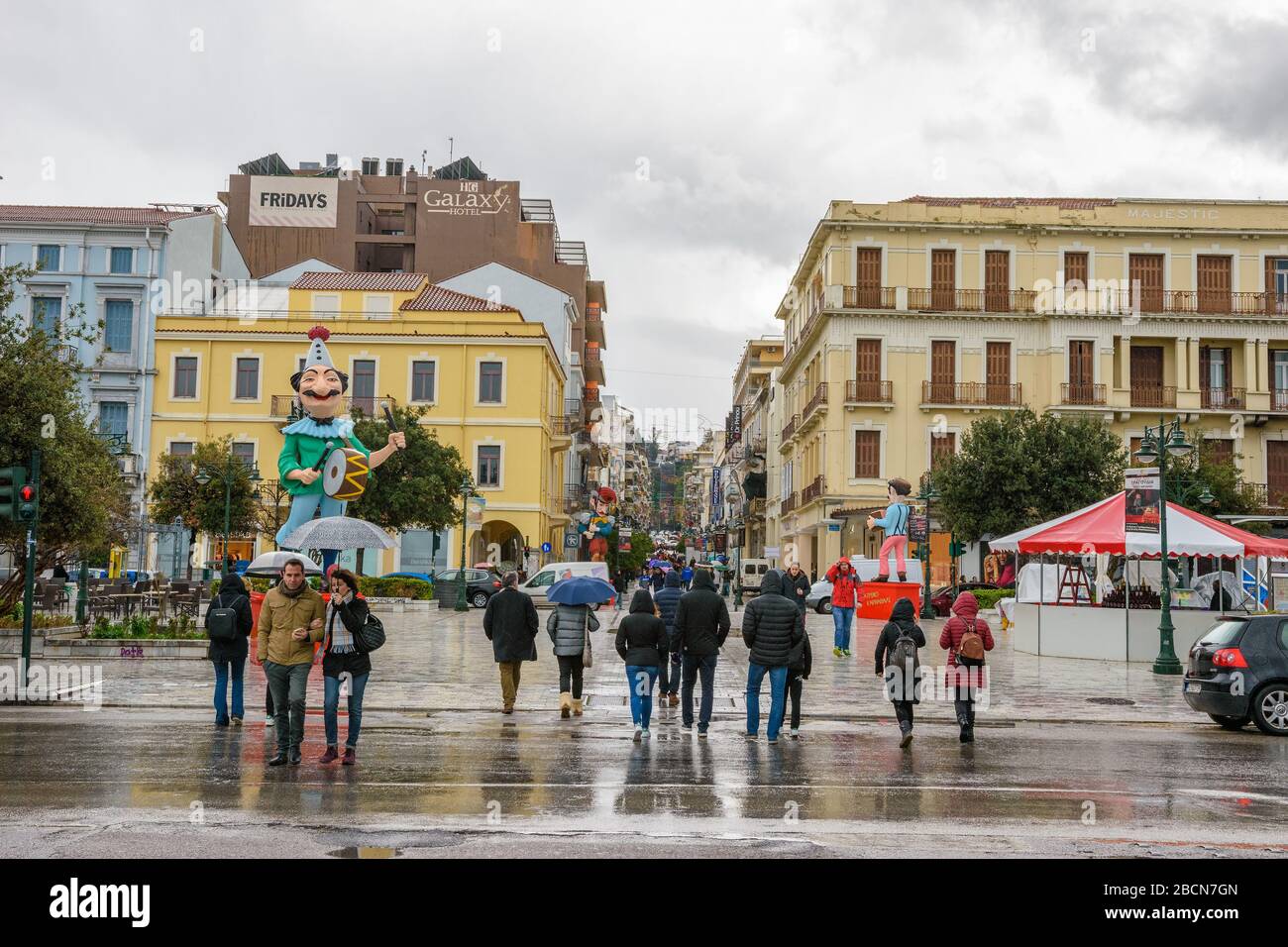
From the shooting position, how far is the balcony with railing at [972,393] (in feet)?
167

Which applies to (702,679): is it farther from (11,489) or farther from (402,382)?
(402,382)

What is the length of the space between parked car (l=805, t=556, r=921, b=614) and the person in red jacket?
84.0ft

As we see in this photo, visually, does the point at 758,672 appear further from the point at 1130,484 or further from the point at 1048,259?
the point at 1048,259

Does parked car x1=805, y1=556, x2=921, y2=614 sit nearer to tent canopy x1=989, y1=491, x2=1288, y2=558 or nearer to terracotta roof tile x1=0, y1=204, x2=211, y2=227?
tent canopy x1=989, y1=491, x2=1288, y2=558

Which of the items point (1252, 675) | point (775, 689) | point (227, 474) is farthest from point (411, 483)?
point (1252, 675)

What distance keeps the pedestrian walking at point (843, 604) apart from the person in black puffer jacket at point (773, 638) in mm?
10468

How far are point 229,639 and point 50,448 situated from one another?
318 inches

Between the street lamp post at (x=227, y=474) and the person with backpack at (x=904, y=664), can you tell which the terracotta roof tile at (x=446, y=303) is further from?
the person with backpack at (x=904, y=664)

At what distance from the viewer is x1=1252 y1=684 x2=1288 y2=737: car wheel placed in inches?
532

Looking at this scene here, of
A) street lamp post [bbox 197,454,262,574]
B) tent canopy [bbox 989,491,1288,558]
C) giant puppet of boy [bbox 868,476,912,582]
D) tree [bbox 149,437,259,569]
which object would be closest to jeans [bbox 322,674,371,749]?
tent canopy [bbox 989,491,1288,558]

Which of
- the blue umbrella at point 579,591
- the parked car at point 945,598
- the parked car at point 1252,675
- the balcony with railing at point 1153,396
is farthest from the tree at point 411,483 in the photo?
the parked car at point 1252,675

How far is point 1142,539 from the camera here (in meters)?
23.1
